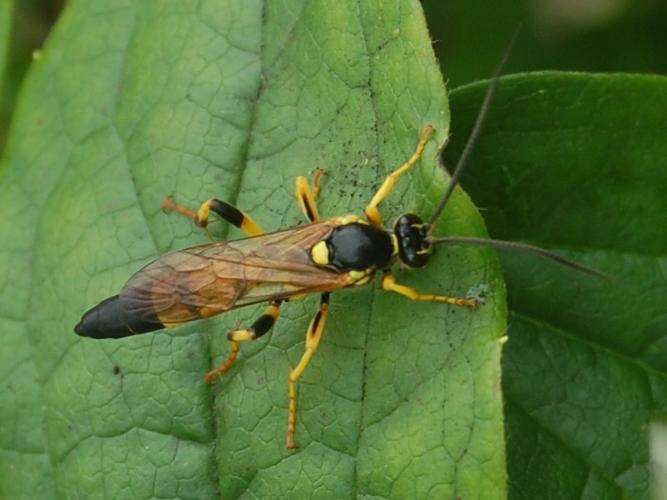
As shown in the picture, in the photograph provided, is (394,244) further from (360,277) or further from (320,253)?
(320,253)

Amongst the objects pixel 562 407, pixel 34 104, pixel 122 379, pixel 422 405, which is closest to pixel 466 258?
pixel 422 405

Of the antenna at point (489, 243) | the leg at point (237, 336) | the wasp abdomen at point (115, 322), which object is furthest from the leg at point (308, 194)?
the wasp abdomen at point (115, 322)

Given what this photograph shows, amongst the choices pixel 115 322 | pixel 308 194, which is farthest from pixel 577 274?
Result: pixel 115 322

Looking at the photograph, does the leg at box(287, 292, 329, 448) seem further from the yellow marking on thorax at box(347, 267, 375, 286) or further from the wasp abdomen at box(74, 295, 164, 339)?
the wasp abdomen at box(74, 295, 164, 339)

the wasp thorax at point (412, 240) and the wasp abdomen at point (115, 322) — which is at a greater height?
the wasp thorax at point (412, 240)

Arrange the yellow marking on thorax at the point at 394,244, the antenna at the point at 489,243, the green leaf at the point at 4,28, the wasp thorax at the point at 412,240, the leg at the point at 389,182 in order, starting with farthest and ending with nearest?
the green leaf at the point at 4,28 < the yellow marking on thorax at the point at 394,244 < the wasp thorax at the point at 412,240 < the leg at the point at 389,182 < the antenna at the point at 489,243

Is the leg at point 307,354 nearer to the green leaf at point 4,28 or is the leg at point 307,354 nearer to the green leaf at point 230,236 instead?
the green leaf at point 230,236
